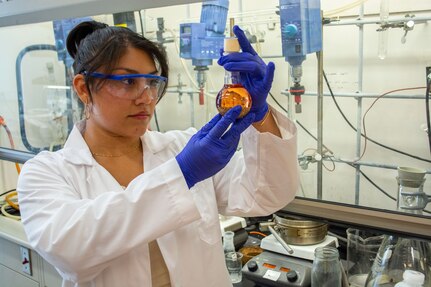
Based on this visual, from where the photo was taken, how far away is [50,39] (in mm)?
2383

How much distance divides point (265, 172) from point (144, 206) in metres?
0.31

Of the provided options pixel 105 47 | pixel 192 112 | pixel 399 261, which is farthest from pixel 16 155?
pixel 399 261

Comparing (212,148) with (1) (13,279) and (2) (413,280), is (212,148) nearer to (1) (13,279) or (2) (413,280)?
(2) (413,280)

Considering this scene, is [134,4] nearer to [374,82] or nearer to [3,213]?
[374,82]

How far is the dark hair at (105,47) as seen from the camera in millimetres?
958

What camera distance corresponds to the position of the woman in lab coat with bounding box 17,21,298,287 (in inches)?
31.9

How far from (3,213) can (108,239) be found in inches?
56.2

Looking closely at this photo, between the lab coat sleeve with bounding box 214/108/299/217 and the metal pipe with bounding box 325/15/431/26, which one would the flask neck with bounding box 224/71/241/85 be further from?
the metal pipe with bounding box 325/15/431/26

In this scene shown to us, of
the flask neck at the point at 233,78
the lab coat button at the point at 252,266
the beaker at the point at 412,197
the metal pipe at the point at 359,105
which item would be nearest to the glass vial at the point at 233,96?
A: the flask neck at the point at 233,78

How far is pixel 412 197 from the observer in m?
1.07

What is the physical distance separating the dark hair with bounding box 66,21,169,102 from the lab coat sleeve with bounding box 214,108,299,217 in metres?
0.33

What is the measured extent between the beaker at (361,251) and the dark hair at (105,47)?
2.71 feet

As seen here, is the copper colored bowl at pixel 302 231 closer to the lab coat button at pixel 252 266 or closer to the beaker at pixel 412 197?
the lab coat button at pixel 252 266

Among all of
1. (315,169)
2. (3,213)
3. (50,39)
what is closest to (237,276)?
(315,169)
